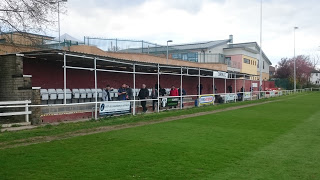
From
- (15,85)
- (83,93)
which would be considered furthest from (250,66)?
(15,85)

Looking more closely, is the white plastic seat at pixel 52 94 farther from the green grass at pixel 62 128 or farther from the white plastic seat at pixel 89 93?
the green grass at pixel 62 128

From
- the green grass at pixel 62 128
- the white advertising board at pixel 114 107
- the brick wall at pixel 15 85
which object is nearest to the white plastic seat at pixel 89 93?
the white advertising board at pixel 114 107

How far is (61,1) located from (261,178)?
39.5ft

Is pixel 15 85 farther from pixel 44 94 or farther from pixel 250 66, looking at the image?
pixel 250 66

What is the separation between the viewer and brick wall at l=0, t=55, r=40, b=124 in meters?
12.5

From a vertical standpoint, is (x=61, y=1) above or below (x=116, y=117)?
above

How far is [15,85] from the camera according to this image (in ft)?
42.1

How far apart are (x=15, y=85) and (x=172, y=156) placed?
28.9 feet

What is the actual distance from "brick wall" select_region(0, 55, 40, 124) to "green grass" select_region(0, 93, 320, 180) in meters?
3.94

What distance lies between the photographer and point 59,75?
15.8 metres

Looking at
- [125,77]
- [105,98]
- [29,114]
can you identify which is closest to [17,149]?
[29,114]

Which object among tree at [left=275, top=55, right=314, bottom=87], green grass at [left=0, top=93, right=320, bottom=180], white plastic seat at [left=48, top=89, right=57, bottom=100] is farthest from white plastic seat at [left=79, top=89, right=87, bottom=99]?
tree at [left=275, top=55, right=314, bottom=87]

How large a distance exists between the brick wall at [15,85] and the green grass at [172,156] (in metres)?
3.94

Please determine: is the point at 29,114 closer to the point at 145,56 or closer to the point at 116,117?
the point at 116,117
